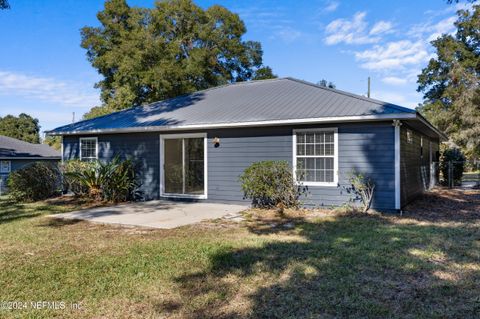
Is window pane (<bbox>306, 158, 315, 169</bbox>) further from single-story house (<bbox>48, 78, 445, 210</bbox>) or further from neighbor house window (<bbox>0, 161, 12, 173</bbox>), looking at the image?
neighbor house window (<bbox>0, 161, 12, 173</bbox>)

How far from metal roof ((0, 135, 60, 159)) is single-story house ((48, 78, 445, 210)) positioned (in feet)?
58.6

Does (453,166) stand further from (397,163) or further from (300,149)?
(300,149)

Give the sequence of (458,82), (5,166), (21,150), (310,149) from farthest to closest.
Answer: (21,150)
(5,166)
(458,82)
(310,149)

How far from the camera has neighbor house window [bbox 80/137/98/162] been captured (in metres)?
13.1

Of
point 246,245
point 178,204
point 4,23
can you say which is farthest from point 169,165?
point 4,23

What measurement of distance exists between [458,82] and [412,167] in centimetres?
1610

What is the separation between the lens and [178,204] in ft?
35.4

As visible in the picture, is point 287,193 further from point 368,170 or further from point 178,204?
point 178,204

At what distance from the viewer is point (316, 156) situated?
9.54 metres

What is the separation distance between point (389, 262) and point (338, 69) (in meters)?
21.1

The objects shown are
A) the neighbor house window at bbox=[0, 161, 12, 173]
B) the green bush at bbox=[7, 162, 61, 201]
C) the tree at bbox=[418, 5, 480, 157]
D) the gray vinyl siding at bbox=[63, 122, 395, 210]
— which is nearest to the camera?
the gray vinyl siding at bbox=[63, 122, 395, 210]

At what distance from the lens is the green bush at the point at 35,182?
1163cm

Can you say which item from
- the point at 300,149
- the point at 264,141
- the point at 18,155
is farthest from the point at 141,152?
the point at 18,155

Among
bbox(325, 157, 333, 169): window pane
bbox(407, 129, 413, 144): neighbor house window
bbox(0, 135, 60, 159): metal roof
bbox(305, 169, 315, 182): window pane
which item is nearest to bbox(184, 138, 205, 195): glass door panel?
bbox(305, 169, 315, 182): window pane
